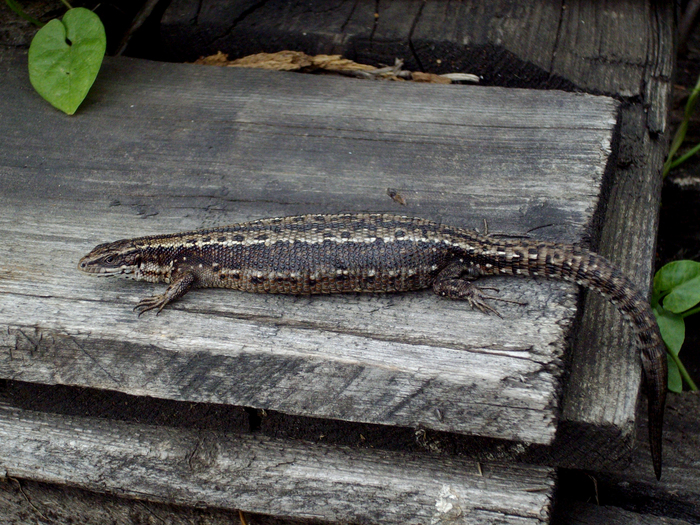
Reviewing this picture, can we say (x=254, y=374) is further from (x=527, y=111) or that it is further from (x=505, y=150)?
(x=527, y=111)

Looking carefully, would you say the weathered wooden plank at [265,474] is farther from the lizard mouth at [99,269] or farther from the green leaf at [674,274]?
the green leaf at [674,274]

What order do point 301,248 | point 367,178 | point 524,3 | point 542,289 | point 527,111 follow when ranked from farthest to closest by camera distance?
point 524,3
point 527,111
point 367,178
point 301,248
point 542,289

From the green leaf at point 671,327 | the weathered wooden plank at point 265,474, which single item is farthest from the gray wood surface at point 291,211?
the green leaf at point 671,327

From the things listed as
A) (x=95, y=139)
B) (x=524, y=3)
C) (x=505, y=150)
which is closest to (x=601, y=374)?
(x=505, y=150)

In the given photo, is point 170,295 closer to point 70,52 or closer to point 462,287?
point 462,287

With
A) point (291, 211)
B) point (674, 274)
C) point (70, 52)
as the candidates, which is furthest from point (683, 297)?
point (70, 52)

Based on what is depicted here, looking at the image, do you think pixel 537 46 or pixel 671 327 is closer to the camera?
pixel 671 327
